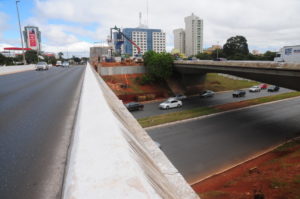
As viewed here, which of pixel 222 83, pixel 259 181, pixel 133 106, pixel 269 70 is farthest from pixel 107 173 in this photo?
pixel 222 83

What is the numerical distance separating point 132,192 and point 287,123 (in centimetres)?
2632

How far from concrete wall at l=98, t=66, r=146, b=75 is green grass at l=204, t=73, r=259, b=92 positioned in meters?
17.1

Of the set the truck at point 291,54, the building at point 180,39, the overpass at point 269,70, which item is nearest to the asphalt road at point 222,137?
the overpass at point 269,70

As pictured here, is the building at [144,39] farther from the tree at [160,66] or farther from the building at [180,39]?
the tree at [160,66]

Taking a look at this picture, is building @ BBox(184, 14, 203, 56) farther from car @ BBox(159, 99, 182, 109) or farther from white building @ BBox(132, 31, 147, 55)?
car @ BBox(159, 99, 182, 109)

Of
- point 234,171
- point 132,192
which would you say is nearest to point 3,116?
point 132,192

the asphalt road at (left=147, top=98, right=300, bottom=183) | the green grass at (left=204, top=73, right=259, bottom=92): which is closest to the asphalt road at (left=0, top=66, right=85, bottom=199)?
the asphalt road at (left=147, top=98, right=300, bottom=183)

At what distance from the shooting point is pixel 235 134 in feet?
→ 63.6

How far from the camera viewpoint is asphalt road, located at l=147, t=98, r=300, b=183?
14.1m

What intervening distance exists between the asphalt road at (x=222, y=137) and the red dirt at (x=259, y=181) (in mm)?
860

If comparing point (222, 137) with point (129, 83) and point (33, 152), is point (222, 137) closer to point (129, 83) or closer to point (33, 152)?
point (33, 152)

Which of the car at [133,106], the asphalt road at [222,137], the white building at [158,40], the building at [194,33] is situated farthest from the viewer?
the white building at [158,40]

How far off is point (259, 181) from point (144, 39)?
176 m

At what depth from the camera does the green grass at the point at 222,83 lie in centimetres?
4769
